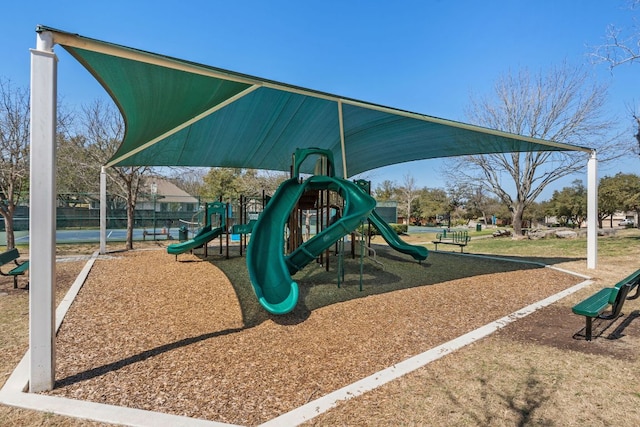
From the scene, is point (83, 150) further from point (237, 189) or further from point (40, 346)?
point (237, 189)

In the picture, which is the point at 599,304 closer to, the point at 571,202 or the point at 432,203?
the point at 571,202

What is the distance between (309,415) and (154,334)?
111 inches

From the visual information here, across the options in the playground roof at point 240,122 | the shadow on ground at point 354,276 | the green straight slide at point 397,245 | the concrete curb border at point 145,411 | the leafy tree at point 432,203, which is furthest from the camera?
the leafy tree at point 432,203

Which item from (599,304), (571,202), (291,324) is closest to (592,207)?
(599,304)

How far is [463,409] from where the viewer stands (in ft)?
9.50

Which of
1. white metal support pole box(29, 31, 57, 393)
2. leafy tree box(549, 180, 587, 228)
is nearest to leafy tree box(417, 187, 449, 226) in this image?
leafy tree box(549, 180, 587, 228)

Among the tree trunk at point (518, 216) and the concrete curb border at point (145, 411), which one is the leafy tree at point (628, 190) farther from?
the concrete curb border at point (145, 411)

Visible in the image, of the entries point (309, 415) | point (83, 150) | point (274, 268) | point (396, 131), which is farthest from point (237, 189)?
point (309, 415)

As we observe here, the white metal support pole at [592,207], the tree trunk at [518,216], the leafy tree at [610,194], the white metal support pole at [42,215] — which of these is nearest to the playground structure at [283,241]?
the white metal support pole at [42,215]

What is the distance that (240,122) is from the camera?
961 centimetres

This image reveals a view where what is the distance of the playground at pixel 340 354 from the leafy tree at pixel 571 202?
40.8 metres

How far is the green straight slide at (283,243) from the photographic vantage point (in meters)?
5.42

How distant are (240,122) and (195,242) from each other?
13.1 feet

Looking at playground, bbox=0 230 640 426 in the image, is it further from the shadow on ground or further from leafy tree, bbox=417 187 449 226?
leafy tree, bbox=417 187 449 226
